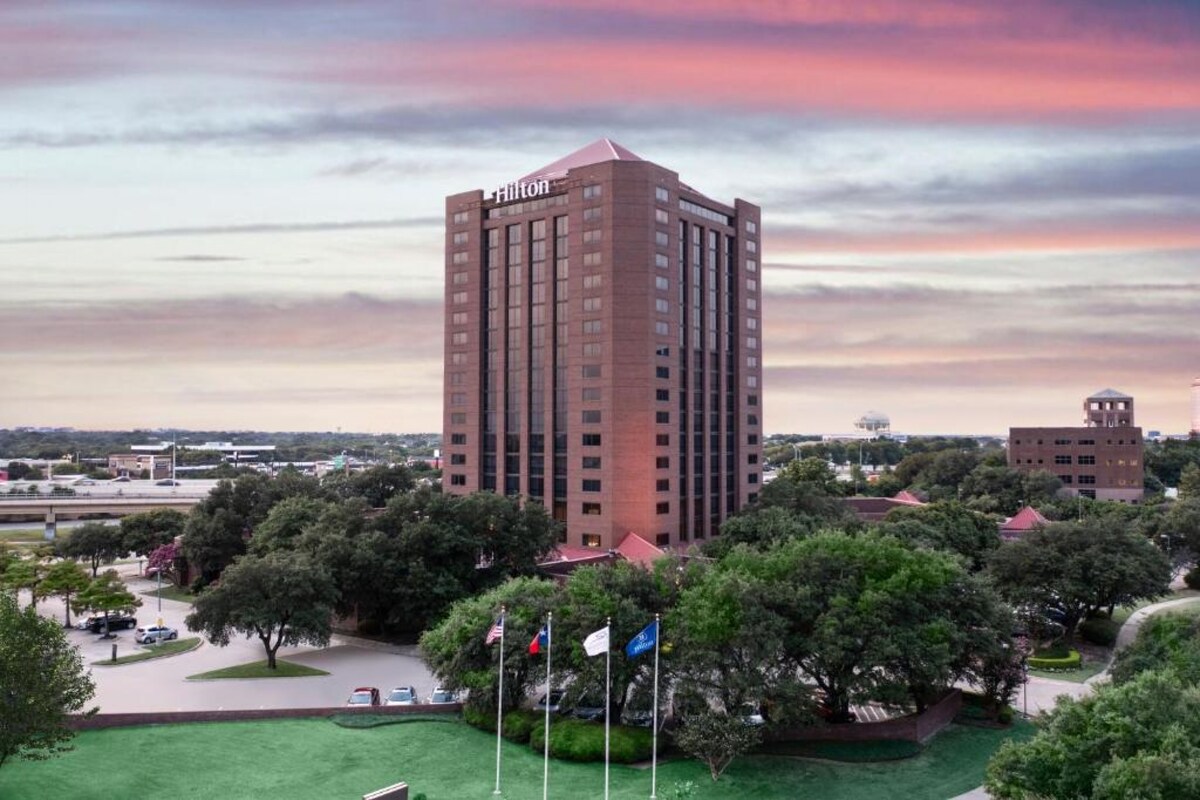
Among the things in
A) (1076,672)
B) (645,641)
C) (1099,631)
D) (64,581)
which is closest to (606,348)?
(1099,631)

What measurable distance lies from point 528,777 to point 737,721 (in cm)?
947

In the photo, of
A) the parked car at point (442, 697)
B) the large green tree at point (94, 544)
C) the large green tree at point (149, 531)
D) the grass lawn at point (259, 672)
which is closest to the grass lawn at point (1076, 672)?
the parked car at point (442, 697)

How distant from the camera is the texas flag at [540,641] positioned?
39.4m

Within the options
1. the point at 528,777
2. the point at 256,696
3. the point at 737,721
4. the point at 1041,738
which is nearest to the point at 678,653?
the point at 737,721

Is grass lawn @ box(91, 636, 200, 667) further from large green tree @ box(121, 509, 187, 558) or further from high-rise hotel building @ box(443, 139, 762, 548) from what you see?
high-rise hotel building @ box(443, 139, 762, 548)

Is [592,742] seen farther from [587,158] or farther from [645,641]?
[587,158]

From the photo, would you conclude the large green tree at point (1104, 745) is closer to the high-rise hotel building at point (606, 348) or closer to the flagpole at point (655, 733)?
the flagpole at point (655, 733)

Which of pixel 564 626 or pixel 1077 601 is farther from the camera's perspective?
pixel 1077 601

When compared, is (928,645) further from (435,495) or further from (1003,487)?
(1003,487)

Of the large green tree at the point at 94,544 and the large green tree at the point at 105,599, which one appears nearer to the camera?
the large green tree at the point at 105,599

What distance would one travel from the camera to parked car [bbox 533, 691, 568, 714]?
43984 millimetres

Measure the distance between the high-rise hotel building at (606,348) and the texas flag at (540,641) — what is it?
48696mm

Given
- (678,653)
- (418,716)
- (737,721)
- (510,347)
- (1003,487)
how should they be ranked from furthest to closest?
(1003,487) < (510,347) < (418,716) < (678,653) < (737,721)

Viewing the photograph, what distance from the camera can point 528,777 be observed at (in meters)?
39.9
